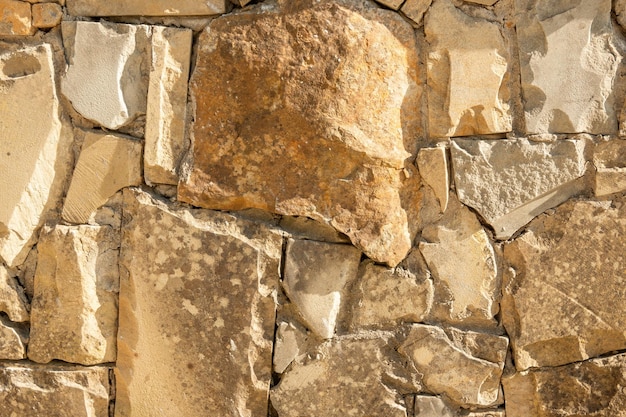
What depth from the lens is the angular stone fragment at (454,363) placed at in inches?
81.3

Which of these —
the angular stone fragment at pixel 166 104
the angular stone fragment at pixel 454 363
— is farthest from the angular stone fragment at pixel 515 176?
the angular stone fragment at pixel 166 104

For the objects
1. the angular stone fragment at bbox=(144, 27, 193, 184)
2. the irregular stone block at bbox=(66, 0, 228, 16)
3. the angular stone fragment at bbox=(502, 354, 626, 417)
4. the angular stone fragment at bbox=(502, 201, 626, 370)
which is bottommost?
the angular stone fragment at bbox=(502, 354, 626, 417)

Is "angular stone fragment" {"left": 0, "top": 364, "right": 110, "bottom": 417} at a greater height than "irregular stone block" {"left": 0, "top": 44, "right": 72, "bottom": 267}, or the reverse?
"irregular stone block" {"left": 0, "top": 44, "right": 72, "bottom": 267}

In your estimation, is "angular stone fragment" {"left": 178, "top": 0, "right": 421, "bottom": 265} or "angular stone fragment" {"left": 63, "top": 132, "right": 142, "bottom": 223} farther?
"angular stone fragment" {"left": 63, "top": 132, "right": 142, "bottom": 223}

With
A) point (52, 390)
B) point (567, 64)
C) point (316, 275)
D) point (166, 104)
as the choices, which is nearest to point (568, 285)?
point (567, 64)

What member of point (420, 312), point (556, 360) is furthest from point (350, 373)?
point (556, 360)

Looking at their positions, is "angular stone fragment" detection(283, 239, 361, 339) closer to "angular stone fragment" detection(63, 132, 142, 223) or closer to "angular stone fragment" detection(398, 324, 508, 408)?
"angular stone fragment" detection(398, 324, 508, 408)

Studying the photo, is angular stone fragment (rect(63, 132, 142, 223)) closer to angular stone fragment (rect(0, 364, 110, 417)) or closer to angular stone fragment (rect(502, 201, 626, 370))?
angular stone fragment (rect(0, 364, 110, 417))

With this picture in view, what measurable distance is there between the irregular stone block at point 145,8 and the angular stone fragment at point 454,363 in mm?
1201

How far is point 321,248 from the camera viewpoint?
6.68 ft

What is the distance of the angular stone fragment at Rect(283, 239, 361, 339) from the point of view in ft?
6.68

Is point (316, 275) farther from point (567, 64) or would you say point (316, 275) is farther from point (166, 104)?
point (567, 64)

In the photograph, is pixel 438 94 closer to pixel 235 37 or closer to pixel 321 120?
pixel 321 120

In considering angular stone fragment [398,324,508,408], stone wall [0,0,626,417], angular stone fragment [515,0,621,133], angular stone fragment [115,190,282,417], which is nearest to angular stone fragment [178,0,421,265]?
stone wall [0,0,626,417]
